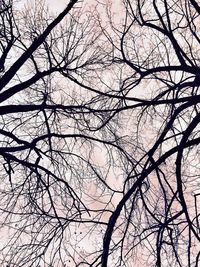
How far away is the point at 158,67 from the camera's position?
9.02 m

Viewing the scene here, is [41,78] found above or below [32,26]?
below

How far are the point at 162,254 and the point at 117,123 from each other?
2.61 metres

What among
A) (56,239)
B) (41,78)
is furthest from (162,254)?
(41,78)

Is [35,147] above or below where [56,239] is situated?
above

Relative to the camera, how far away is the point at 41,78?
34.4 ft

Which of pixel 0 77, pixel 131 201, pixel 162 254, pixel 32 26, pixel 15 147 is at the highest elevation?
pixel 32 26

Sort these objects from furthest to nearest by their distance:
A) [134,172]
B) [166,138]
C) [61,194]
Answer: [61,194], [134,172], [166,138]

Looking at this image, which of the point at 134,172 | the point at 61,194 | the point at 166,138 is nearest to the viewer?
the point at 166,138

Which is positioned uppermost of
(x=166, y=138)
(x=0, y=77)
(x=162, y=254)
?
(x=0, y=77)

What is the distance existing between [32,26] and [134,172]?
3.59m

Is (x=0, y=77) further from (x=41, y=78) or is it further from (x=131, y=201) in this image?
(x=131, y=201)

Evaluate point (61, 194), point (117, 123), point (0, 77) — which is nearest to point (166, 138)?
point (117, 123)

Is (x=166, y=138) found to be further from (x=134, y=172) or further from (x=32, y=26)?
(x=32, y=26)

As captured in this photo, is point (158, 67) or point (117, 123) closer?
point (158, 67)
